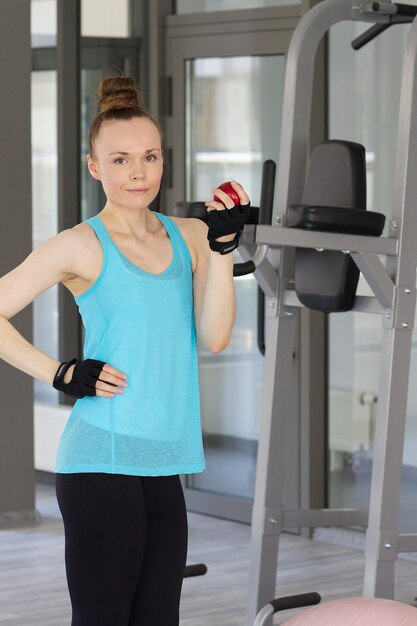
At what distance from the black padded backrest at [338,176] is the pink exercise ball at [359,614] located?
3.72 feet

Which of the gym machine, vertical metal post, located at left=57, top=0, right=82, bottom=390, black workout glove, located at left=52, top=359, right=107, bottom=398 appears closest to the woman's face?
black workout glove, located at left=52, top=359, right=107, bottom=398

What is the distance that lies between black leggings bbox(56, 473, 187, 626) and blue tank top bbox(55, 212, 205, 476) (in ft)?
0.11

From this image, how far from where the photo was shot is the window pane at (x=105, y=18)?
5441mm

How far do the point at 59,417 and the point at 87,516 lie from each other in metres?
3.95

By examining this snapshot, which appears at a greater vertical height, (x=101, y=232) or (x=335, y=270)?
(x=101, y=232)

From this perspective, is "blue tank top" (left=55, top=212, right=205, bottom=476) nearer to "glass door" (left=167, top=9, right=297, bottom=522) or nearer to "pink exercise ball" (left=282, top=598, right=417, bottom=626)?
"pink exercise ball" (left=282, top=598, right=417, bottom=626)

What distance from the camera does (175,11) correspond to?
5199 mm

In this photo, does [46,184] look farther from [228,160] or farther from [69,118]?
[228,160]

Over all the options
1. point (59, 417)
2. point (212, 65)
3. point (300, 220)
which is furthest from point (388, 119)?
point (59, 417)

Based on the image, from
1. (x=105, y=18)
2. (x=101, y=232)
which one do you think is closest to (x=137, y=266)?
(x=101, y=232)

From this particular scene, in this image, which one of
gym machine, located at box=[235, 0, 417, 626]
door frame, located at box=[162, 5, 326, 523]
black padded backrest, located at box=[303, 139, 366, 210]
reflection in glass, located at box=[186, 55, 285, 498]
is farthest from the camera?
reflection in glass, located at box=[186, 55, 285, 498]

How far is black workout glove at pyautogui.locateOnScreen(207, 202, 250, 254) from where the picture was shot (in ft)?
6.49

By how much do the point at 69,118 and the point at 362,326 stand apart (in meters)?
1.96

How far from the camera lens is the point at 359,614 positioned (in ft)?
7.93
